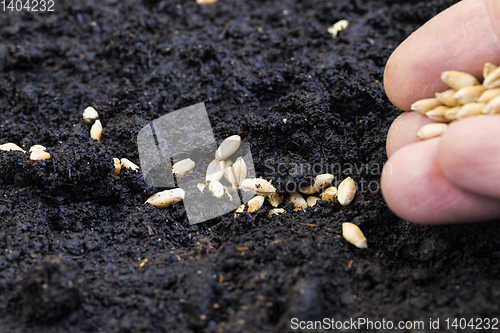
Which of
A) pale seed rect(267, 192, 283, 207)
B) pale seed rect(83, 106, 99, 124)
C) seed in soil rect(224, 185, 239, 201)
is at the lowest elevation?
pale seed rect(267, 192, 283, 207)

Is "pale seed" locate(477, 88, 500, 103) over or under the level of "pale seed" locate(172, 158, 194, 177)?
over

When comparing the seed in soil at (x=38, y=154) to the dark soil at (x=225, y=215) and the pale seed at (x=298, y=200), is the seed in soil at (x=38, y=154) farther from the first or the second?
the pale seed at (x=298, y=200)

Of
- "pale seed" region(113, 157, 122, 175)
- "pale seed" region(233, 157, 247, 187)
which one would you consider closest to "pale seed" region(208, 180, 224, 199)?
"pale seed" region(233, 157, 247, 187)

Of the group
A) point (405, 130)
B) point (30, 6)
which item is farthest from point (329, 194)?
point (30, 6)

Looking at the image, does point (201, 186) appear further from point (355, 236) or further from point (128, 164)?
point (355, 236)

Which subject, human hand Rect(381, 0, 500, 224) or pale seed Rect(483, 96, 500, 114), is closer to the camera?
human hand Rect(381, 0, 500, 224)

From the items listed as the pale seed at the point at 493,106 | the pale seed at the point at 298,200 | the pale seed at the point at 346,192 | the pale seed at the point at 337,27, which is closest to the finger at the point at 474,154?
the pale seed at the point at 493,106

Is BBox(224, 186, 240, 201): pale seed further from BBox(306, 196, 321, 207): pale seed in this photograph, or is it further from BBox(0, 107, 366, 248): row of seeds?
BBox(306, 196, 321, 207): pale seed
